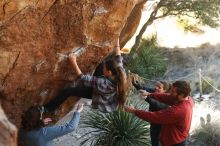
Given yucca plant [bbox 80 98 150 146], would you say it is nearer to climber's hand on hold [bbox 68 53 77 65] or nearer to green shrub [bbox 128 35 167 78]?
climber's hand on hold [bbox 68 53 77 65]

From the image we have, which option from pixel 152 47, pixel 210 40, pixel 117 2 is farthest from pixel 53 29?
pixel 210 40

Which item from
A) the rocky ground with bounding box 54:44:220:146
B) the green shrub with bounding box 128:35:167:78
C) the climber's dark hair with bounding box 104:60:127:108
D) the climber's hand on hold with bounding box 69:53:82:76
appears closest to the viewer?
the climber's dark hair with bounding box 104:60:127:108

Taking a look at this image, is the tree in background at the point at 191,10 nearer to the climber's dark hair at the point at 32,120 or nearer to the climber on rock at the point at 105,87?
the climber on rock at the point at 105,87

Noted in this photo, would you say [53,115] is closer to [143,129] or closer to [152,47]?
[143,129]

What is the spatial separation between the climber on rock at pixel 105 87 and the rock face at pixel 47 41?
29 centimetres

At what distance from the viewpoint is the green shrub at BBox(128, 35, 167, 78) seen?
17.7 meters

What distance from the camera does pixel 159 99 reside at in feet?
22.1

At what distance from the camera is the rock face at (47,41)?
6.39 m

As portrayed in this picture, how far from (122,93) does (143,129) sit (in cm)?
205

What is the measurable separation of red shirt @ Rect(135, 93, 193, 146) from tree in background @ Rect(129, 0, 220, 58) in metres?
12.0

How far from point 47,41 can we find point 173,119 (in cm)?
233

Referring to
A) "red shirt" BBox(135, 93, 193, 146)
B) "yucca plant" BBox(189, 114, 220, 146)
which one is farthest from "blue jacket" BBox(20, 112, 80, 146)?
"yucca plant" BBox(189, 114, 220, 146)

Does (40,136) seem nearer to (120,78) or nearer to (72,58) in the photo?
(120,78)

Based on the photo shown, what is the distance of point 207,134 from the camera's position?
10492 millimetres
